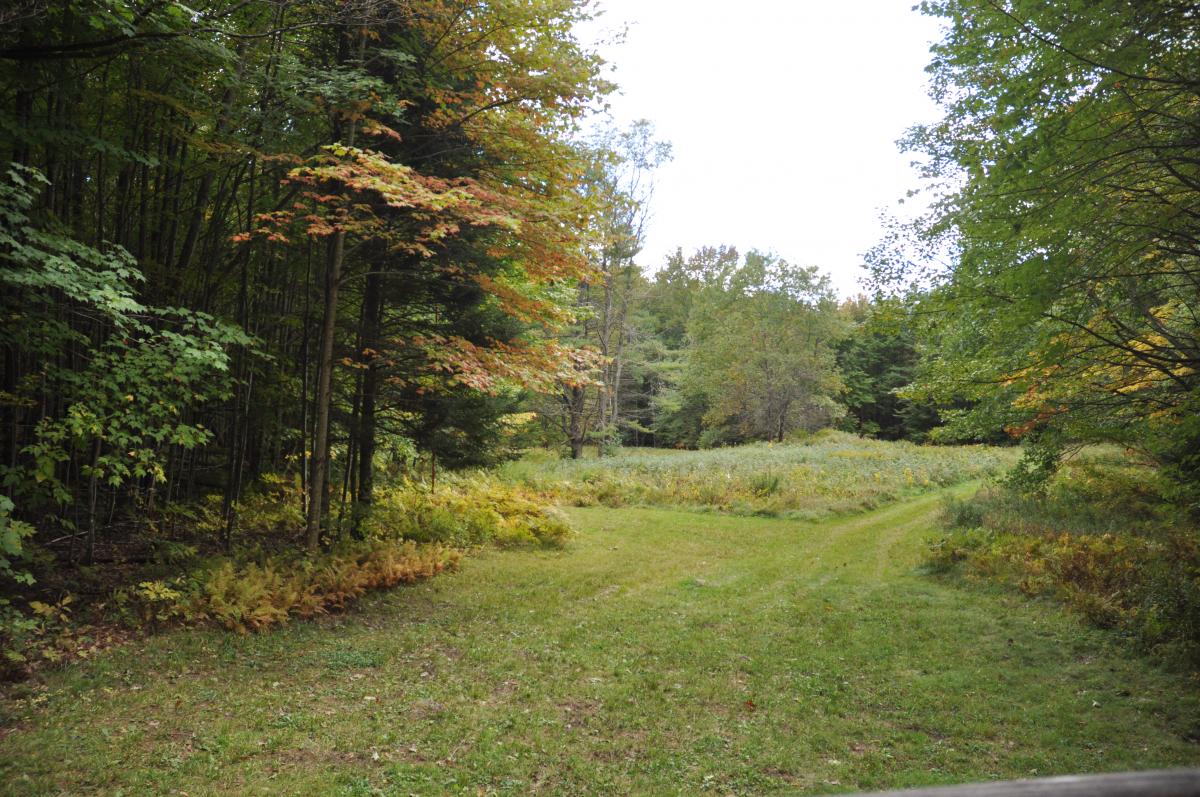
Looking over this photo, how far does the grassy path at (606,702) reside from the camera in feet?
15.1

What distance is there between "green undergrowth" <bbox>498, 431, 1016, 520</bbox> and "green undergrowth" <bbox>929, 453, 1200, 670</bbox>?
308 centimetres

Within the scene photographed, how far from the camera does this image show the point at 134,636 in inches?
254

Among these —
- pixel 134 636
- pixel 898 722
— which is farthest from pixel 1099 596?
pixel 134 636

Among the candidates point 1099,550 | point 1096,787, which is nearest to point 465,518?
point 1099,550

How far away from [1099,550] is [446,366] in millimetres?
10037

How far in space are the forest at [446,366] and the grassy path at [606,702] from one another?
7 centimetres

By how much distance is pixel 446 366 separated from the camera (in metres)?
8.32

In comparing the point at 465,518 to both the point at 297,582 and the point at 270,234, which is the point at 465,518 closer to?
the point at 297,582

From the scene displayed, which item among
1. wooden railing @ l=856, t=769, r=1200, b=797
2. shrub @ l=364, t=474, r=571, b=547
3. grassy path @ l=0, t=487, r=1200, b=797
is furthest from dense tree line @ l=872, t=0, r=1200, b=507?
shrub @ l=364, t=474, r=571, b=547

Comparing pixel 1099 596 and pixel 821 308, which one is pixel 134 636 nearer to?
pixel 1099 596

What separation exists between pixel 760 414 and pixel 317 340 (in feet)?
102

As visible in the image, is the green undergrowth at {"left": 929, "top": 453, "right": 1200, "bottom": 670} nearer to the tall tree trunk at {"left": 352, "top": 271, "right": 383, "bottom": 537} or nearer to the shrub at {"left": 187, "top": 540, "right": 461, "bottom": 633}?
the shrub at {"left": 187, "top": 540, "right": 461, "bottom": 633}

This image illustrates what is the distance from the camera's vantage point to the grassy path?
461 centimetres

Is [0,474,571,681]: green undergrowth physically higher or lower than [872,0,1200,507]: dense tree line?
lower
